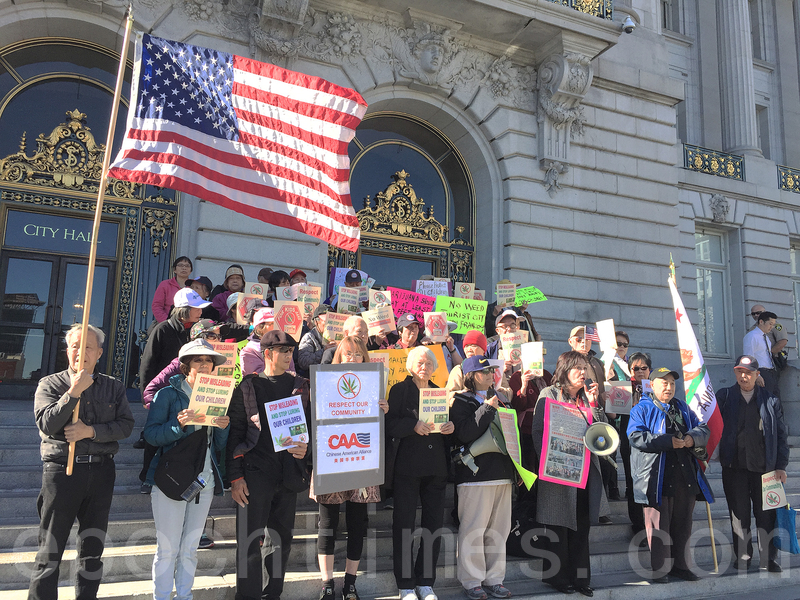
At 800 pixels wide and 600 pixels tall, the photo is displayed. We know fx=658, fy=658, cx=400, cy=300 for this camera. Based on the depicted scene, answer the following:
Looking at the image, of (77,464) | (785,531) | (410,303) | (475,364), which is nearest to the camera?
(77,464)

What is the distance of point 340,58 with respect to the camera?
12242mm

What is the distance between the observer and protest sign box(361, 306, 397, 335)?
7449 mm

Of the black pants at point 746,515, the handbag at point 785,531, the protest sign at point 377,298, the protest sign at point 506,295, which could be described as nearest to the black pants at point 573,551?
the black pants at point 746,515

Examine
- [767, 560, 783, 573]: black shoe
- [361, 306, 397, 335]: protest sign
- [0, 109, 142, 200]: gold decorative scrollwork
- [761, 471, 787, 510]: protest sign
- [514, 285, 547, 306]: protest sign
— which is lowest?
[767, 560, 783, 573]: black shoe

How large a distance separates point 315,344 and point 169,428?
2.34 metres

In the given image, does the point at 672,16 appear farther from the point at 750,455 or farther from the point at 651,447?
the point at 651,447

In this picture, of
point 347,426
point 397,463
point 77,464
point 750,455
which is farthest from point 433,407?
point 750,455

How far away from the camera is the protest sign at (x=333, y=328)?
6.97 meters

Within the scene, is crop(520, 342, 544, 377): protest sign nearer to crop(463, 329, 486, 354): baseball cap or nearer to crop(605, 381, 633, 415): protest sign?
crop(463, 329, 486, 354): baseball cap

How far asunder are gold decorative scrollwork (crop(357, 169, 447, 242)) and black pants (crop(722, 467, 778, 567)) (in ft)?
26.1

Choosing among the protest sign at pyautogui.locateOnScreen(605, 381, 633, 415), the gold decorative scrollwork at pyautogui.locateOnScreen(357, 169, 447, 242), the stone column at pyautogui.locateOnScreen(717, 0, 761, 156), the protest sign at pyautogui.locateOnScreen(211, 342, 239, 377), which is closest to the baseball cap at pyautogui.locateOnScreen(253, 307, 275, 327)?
the protest sign at pyautogui.locateOnScreen(211, 342, 239, 377)

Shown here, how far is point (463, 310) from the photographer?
8.66 m

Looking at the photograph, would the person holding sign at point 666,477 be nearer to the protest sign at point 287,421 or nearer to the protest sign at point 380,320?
the protest sign at point 380,320

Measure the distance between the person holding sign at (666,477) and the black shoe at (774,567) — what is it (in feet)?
4.00
